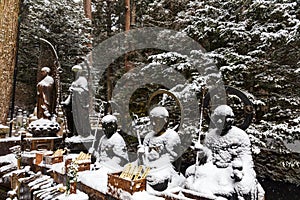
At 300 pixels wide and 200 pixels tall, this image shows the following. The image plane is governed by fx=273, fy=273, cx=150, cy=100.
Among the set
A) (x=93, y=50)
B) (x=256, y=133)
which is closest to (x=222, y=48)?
(x=256, y=133)

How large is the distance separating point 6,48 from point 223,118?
252 inches

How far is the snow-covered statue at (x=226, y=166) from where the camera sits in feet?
8.25

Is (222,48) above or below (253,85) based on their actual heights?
above

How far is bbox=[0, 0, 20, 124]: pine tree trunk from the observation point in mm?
7020

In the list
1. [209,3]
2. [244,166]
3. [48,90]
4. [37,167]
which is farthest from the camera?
[209,3]

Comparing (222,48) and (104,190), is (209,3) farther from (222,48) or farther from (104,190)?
(104,190)

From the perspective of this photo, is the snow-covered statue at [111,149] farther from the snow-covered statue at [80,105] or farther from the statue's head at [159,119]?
the snow-covered statue at [80,105]

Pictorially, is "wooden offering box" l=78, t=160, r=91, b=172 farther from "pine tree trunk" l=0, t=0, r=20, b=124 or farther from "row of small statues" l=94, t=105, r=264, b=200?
"pine tree trunk" l=0, t=0, r=20, b=124

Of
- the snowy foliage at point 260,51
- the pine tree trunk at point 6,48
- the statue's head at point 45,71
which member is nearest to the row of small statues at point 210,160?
the statue's head at point 45,71

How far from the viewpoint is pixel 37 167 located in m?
4.30

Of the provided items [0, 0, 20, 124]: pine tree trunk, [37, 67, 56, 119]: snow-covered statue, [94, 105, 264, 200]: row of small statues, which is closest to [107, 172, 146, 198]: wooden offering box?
[94, 105, 264, 200]: row of small statues

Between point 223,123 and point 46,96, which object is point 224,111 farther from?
point 46,96

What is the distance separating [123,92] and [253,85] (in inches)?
161

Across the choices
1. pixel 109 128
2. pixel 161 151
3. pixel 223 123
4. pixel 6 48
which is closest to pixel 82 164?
pixel 109 128
